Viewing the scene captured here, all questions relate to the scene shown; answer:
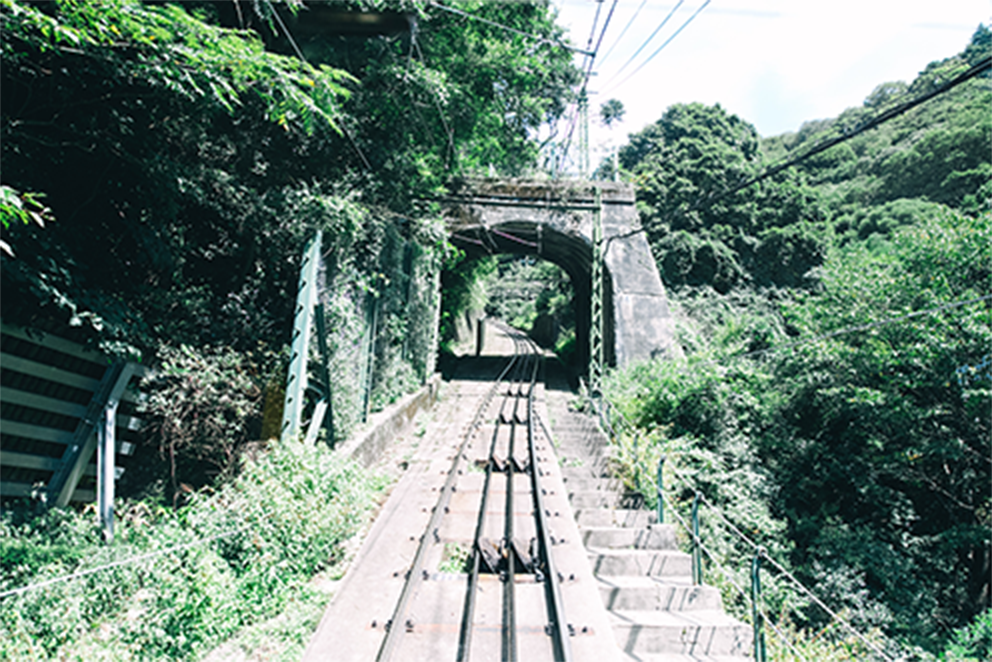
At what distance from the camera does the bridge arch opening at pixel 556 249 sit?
15.9 meters

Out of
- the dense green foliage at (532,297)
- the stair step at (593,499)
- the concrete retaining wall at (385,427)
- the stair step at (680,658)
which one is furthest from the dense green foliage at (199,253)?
the dense green foliage at (532,297)

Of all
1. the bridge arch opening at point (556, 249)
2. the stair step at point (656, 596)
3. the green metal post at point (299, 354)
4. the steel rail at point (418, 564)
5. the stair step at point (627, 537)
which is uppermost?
the bridge arch opening at point (556, 249)

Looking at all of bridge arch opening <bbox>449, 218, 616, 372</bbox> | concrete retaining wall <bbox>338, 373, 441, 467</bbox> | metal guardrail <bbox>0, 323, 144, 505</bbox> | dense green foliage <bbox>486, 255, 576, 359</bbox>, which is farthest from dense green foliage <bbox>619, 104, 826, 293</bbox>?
metal guardrail <bbox>0, 323, 144, 505</bbox>

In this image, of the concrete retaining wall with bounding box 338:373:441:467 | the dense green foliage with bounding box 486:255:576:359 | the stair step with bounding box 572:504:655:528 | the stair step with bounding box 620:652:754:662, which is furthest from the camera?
the dense green foliage with bounding box 486:255:576:359

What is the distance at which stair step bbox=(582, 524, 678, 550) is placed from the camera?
675cm

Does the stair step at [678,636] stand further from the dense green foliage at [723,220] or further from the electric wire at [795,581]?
the dense green foliage at [723,220]

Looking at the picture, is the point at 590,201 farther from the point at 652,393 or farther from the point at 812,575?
the point at 812,575

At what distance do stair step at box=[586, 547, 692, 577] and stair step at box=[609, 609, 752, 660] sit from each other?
0.86 metres

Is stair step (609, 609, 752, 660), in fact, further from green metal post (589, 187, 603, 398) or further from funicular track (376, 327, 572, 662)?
green metal post (589, 187, 603, 398)

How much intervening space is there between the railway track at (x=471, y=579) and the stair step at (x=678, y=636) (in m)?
0.50

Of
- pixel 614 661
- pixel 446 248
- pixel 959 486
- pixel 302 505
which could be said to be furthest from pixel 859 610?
pixel 446 248

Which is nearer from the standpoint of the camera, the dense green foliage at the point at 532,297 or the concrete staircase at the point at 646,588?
the concrete staircase at the point at 646,588

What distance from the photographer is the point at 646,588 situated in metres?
5.51

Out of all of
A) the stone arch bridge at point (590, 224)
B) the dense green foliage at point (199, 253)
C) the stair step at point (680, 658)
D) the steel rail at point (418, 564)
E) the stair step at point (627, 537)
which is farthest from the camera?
the stone arch bridge at point (590, 224)
